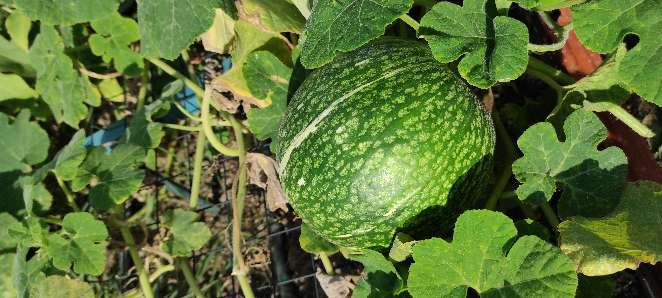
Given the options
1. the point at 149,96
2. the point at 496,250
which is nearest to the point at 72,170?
the point at 149,96

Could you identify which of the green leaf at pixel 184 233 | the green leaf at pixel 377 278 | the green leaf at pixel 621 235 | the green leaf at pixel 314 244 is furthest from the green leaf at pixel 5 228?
the green leaf at pixel 621 235

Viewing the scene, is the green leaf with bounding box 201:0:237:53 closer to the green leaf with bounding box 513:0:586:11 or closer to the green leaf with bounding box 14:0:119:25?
the green leaf with bounding box 14:0:119:25

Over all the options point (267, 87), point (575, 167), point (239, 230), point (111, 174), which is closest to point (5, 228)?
point (111, 174)

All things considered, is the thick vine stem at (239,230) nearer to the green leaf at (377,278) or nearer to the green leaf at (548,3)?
the green leaf at (377,278)

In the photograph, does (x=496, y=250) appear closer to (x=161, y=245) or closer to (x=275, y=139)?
(x=275, y=139)

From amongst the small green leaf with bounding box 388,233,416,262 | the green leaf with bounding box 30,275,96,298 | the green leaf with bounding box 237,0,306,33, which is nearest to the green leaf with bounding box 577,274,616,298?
the small green leaf with bounding box 388,233,416,262

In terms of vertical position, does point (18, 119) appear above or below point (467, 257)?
above
